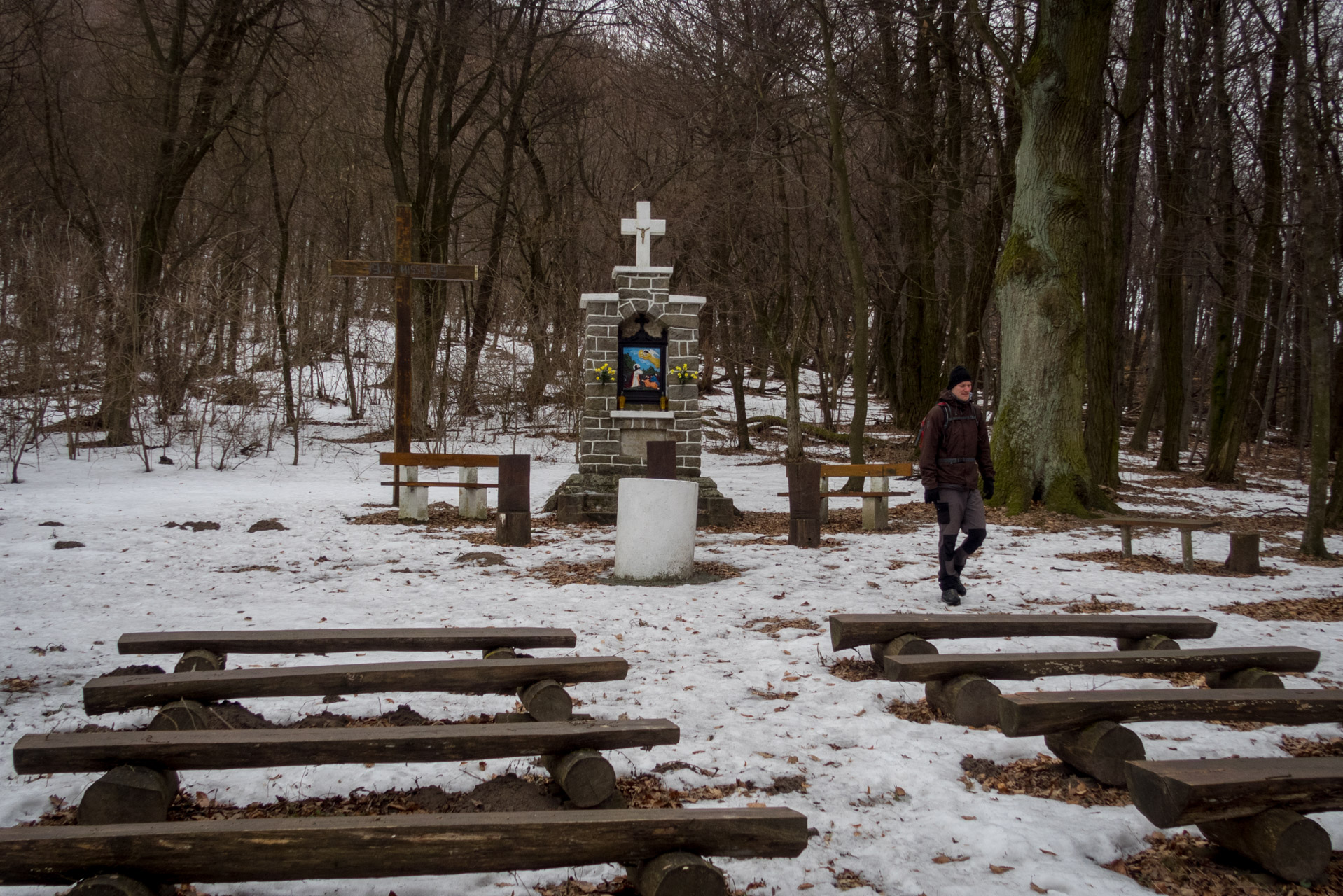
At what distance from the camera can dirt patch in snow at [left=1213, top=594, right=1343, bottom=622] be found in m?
6.97

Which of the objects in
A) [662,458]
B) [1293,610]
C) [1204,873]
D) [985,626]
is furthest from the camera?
[662,458]

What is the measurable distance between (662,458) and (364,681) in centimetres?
628

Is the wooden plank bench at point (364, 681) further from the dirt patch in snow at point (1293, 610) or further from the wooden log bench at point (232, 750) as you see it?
the dirt patch in snow at point (1293, 610)

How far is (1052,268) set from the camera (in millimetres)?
11398

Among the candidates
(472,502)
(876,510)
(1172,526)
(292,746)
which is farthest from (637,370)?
(292,746)

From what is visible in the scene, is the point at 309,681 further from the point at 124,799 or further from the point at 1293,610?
the point at 1293,610

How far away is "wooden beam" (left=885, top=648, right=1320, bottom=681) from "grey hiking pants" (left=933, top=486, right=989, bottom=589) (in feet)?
8.73

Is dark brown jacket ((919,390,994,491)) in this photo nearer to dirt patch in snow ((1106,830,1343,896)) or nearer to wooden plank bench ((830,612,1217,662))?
wooden plank bench ((830,612,1217,662))

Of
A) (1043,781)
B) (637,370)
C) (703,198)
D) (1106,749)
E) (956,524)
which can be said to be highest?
(703,198)

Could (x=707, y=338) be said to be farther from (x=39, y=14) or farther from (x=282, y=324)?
(x=39, y=14)

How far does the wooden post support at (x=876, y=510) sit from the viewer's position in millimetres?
11430

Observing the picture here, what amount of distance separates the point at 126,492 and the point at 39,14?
31.2ft

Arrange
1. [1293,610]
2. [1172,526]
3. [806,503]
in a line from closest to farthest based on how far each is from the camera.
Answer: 1. [1293,610]
2. [1172,526]
3. [806,503]

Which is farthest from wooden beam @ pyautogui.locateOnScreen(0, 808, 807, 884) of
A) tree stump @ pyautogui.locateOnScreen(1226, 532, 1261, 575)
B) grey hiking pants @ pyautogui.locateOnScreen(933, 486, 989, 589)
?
tree stump @ pyautogui.locateOnScreen(1226, 532, 1261, 575)
